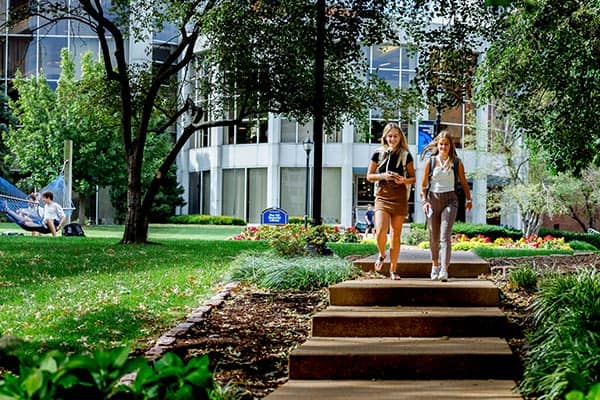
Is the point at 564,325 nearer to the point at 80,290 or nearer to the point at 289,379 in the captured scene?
the point at 289,379

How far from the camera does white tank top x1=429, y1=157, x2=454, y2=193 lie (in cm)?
867

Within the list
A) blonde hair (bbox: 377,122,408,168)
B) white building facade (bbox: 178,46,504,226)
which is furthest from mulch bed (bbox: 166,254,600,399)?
white building facade (bbox: 178,46,504,226)

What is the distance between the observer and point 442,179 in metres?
8.70

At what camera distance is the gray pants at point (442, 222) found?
28.3ft

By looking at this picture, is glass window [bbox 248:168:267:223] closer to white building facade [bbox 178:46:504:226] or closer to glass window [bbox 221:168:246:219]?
white building facade [bbox 178:46:504:226]

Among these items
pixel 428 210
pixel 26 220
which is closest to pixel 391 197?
pixel 428 210

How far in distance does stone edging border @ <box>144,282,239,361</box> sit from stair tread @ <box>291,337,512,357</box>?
1.21 metres

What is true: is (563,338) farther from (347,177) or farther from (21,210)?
(347,177)

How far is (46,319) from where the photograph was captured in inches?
309

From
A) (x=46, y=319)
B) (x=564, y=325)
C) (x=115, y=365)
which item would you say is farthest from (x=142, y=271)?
(x=115, y=365)

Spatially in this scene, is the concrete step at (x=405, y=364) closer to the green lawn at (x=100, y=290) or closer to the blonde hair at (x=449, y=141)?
the green lawn at (x=100, y=290)

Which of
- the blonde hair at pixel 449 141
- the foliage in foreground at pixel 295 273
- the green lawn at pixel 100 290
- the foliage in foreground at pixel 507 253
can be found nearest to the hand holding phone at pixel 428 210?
the blonde hair at pixel 449 141

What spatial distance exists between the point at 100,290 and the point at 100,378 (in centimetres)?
804

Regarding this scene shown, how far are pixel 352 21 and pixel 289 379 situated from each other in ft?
30.1
